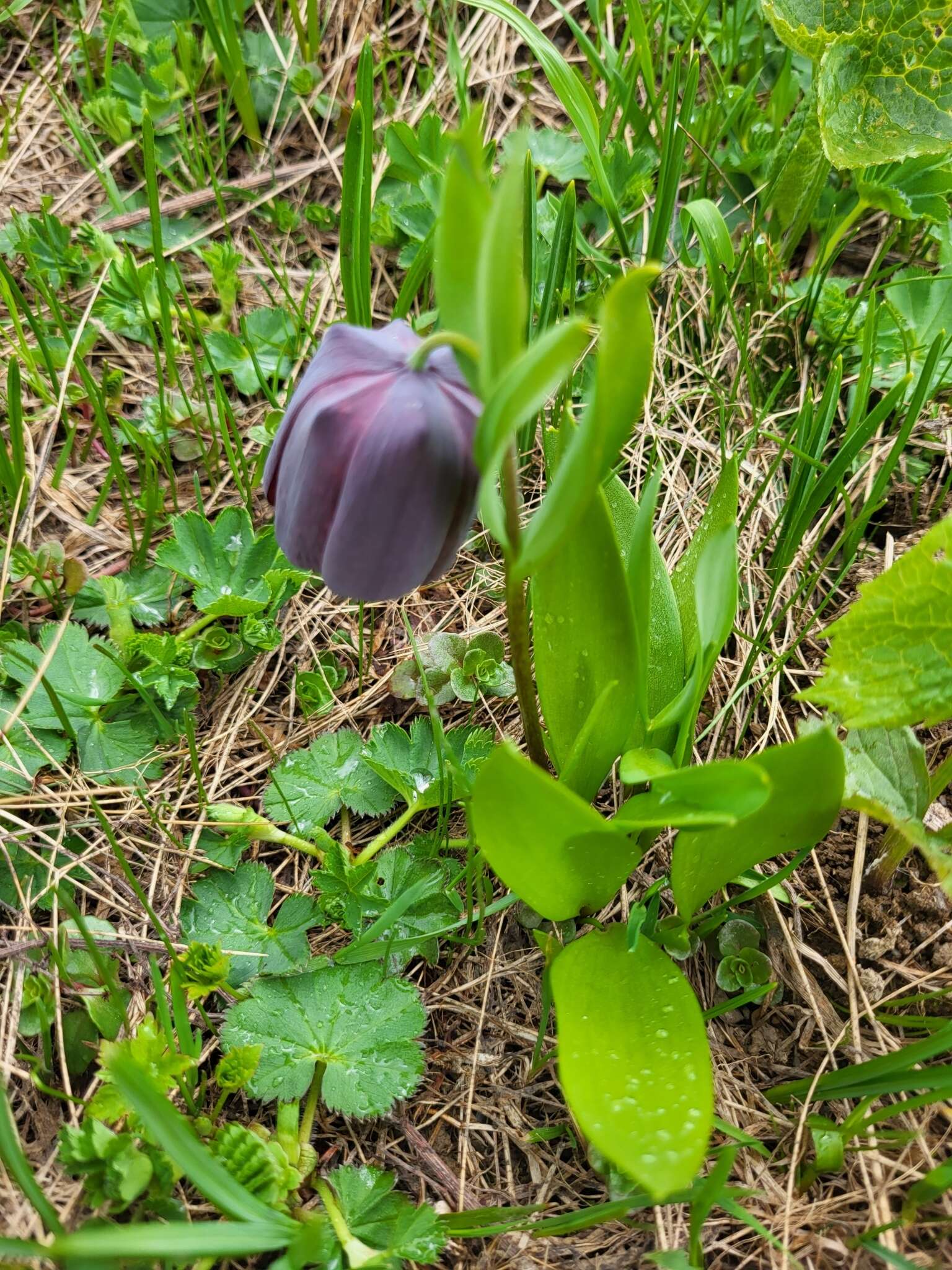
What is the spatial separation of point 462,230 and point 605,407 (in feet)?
0.58

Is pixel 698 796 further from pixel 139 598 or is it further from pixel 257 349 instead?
pixel 257 349

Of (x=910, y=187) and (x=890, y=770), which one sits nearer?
(x=890, y=770)

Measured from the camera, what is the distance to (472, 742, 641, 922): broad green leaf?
0.85m

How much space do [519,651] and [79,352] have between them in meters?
1.09

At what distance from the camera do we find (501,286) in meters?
0.73

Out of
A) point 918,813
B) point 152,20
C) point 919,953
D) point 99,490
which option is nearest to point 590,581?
point 918,813

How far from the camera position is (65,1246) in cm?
69

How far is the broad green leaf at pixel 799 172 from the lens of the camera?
5.29ft

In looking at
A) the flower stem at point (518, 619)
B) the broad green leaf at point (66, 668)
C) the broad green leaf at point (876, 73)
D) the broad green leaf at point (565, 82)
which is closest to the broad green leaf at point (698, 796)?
the flower stem at point (518, 619)

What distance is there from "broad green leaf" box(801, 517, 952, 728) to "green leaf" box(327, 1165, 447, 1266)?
0.65m

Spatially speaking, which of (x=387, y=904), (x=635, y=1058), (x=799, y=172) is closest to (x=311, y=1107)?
(x=387, y=904)

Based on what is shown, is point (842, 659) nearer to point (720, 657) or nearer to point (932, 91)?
point (720, 657)

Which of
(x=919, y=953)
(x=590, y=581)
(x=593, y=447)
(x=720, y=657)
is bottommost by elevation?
(x=919, y=953)

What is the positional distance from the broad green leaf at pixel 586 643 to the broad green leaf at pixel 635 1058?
0.21 meters
